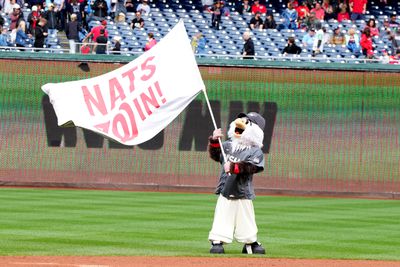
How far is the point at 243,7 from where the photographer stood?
38.0 meters

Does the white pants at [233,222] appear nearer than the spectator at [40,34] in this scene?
Yes

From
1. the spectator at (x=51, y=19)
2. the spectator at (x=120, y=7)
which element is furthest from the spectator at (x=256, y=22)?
the spectator at (x=51, y=19)

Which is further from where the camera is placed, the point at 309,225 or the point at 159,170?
the point at 159,170

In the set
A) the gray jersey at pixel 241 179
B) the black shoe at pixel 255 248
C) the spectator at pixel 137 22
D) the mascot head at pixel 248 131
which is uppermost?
the mascot head at pixel 248 131

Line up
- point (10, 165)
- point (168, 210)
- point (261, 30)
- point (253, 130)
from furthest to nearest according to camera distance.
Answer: point (261, 30) → point (10, 165) → point (168, 210) → point (253, 130)

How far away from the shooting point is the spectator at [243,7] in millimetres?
37594

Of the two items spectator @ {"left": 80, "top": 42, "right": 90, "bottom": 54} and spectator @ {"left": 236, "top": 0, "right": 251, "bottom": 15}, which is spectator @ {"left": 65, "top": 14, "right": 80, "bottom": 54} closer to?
spectator @ {"left": 80, "top": 42, "right": 90, "bottom": 54}

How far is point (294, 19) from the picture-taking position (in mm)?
36594

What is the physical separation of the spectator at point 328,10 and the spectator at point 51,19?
963 cm

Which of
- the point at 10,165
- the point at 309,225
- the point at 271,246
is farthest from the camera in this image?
the point at 10,165

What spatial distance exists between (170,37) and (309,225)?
19.3ft

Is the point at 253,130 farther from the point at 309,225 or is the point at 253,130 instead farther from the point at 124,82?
the point at 309,225

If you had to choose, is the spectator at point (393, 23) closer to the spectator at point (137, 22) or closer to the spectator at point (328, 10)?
the spectator at point (328, 10)

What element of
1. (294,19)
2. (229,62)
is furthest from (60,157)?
(294,19)
